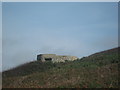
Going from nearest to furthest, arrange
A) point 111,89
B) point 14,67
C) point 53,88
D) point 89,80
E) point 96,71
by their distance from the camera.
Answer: point 111,89 < point 53,88 < point 89,80 < point 96,71 < point 14,67

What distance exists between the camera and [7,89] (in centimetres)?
1650

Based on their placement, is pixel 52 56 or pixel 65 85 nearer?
pixel 65 85

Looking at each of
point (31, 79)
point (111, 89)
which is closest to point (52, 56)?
point (31, 79)

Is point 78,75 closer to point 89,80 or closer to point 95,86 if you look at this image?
point 89,80

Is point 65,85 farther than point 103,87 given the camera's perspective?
Yes

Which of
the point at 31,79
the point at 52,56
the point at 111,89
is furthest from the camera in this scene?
the point at 52,56

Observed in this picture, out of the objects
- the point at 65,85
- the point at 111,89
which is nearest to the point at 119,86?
the point at 111,89

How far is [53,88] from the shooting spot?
47.3 feet

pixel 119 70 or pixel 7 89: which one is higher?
pixel 119 70

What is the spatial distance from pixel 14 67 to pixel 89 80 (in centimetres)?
1915

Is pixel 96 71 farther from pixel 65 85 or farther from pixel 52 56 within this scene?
pixel 52 56

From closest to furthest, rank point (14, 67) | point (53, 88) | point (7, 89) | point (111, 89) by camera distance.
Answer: point (111, 89) → point (53, 88) → point (7, 89) → point (14, 67)

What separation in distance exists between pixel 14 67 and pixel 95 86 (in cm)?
2054

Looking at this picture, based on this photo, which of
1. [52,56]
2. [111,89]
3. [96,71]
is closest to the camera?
[111,89]
